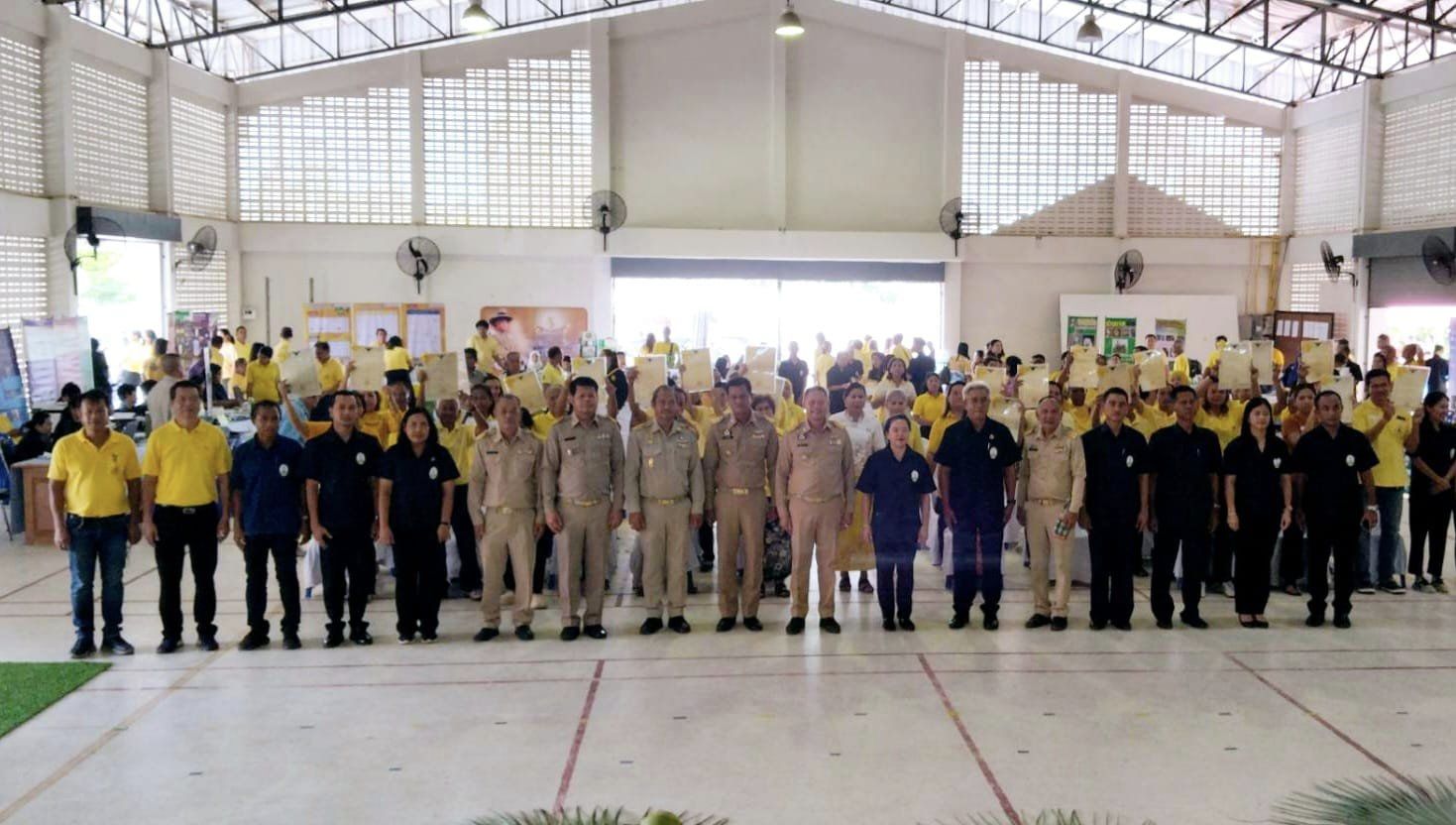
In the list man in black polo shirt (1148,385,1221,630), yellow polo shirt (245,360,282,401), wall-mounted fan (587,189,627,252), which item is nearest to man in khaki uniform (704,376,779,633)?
man in black polo shirt (1148,385,1221,630)

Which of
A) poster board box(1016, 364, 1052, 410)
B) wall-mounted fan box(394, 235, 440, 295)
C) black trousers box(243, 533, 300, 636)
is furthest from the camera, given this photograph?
wall-mounted fan box(394, 235, 440, 295)

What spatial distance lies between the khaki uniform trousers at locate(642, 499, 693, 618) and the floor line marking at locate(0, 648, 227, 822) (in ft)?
9.02

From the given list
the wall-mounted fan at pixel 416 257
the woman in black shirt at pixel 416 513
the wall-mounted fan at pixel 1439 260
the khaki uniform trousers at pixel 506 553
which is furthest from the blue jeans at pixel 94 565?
the wall-mounted fan at pixel 1439 260

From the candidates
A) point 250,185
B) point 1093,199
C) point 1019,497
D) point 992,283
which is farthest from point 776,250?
point 1019,497

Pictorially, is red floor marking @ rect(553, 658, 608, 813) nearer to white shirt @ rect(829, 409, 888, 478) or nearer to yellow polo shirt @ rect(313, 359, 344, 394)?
white shirt @ rect(829, 409, 888, 478)

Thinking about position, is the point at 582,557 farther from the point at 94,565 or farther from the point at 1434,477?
the point at 1434,477

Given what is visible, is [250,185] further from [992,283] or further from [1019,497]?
[1019,497]

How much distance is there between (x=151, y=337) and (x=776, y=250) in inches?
416

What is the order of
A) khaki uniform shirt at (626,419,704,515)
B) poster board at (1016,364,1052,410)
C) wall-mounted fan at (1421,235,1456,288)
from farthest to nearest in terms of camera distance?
wall-mounted fan at (1421,235,1456,288)
poster board at (1016,364,1052,410)
khaki uniform shirt at (626,419,704,515)

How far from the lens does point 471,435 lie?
857 centimetres

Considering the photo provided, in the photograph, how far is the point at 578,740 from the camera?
19.9 feet

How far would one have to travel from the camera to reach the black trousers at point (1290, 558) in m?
9.16

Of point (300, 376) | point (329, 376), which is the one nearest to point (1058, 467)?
point (300, 376)

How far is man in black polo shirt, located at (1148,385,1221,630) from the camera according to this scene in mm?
8039
